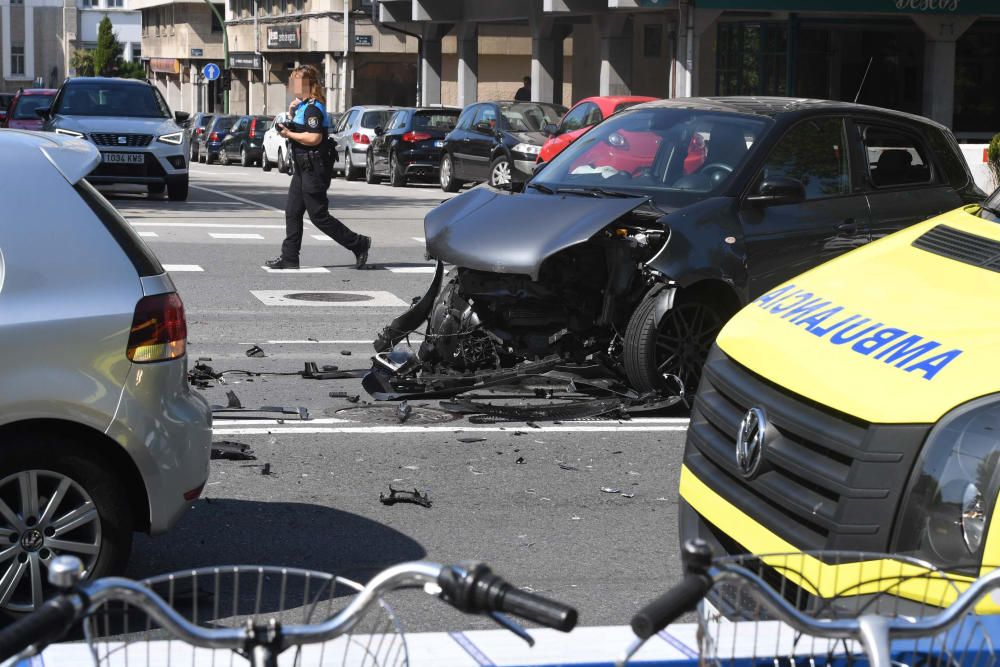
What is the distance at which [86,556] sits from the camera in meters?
4.77

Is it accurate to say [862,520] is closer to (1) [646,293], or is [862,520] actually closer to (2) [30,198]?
(2) [30,198]

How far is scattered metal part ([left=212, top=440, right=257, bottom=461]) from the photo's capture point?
23.9 ft

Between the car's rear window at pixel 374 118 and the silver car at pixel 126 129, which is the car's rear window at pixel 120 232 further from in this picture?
the car's rear window at pixel 374 118

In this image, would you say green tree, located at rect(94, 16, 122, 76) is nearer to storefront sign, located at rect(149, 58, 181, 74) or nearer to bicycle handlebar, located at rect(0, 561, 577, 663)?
storefront sign, located at rect(149, 58, 181, 74)

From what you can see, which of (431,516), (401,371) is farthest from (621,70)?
(431,516)

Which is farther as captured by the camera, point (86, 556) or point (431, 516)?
point (431, 516)

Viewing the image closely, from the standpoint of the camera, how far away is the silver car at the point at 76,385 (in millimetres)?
4656

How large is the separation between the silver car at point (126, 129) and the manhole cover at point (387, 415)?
14619mm

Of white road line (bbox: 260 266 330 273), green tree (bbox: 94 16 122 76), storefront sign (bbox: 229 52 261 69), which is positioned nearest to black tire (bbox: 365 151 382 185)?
white road line (bbox: 260 266 330 273)

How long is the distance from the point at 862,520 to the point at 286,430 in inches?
191

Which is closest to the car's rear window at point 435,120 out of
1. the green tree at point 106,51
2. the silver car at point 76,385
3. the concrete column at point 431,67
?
the concrete column at point 431,67

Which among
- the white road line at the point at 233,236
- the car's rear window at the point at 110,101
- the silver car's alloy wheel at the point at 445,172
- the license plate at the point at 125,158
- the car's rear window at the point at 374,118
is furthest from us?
the car's rear window at the point at 374,118

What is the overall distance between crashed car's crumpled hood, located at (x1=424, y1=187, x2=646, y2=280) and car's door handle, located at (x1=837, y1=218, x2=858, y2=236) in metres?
1.34

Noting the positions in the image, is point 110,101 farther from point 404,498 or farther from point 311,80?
point 404,498
